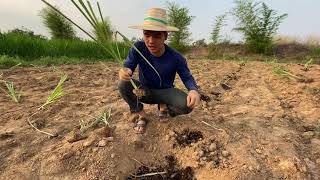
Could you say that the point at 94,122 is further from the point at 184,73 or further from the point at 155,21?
the point at 155,21

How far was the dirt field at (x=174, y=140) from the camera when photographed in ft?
8.64

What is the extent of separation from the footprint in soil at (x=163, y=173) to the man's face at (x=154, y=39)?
2.45 ft

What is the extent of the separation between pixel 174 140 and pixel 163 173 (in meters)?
0.31

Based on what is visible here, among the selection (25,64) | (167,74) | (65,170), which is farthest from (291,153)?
(25,64)

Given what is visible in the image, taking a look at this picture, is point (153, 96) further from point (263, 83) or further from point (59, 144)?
point (263, 83)

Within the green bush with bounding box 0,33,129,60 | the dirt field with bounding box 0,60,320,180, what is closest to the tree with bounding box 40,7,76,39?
the green bush with bounding box 0,33,129,60

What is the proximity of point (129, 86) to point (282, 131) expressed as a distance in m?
1.11

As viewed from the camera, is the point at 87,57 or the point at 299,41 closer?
the point at 87,57

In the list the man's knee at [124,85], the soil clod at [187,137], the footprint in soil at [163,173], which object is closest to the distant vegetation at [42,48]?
the man's knee at [124,85]

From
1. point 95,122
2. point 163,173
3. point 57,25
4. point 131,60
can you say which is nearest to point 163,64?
point 131,60

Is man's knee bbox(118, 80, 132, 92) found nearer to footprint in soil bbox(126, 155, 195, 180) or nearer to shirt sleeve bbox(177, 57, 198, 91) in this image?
shirt sleeve bbox(177, 57, 198, 91)

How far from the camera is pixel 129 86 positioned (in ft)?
10.2

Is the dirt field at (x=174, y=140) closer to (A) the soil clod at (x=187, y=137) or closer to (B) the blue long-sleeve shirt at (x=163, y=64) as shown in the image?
(A) the soil clod at (x=187, y=137)

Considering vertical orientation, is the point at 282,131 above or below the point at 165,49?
below
